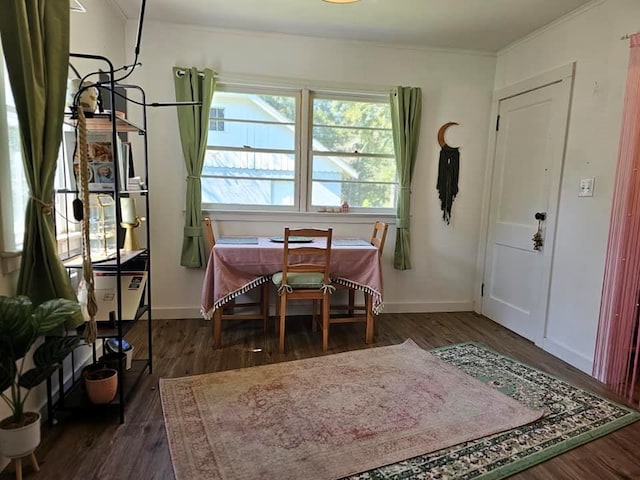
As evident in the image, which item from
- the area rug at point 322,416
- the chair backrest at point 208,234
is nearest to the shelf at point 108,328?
the area rug at point 322,416

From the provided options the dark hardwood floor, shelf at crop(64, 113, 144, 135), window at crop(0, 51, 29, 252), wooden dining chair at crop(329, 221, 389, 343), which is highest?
shelf at crop(64, 113, 144, 135)

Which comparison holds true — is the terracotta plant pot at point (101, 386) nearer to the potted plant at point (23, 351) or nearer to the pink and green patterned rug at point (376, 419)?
the pink and green patterned rug at point (376, 419)

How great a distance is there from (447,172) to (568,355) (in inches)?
73.7

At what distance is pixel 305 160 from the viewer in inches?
143

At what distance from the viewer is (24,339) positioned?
1.40 m

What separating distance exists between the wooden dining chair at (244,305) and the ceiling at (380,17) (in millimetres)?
1628

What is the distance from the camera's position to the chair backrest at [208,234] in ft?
10.5

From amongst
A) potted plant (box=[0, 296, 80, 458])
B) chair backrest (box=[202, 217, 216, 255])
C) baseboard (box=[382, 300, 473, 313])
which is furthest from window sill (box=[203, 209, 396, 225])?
potted plant (box=[0, 296, 80, 458])

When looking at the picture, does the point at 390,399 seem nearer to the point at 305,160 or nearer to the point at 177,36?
the point at 305,160

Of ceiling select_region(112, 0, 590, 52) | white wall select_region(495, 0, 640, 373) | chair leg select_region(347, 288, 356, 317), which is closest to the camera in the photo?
white wall select_region(495, 0, 640, 373)

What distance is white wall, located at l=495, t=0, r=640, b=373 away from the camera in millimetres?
2561

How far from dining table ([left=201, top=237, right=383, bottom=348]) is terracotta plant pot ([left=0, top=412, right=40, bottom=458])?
1.41 m

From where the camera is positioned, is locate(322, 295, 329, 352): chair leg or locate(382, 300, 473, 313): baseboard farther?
locate(382, 300, 473, 313): baseboard

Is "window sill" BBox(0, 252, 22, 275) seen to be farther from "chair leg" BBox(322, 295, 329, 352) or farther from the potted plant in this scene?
"chair leg" BBox(322, 295, 329, 352)
